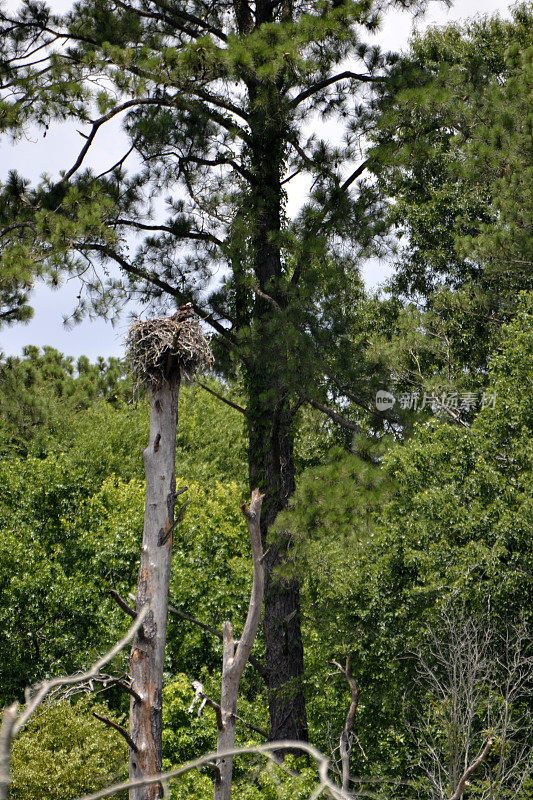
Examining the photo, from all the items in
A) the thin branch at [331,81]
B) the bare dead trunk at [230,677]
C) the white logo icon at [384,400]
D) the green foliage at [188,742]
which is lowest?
the green foliage at [188,742]

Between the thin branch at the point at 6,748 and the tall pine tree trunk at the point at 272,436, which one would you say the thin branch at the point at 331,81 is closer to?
the tall pine tree trunk at the point at 272,436

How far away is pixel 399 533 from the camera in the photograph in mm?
13211

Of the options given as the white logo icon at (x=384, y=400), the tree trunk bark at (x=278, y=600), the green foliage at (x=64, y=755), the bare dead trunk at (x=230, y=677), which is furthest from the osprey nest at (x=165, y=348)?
the green foliage at (x=64, y=755)

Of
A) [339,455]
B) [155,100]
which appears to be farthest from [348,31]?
[339,455]

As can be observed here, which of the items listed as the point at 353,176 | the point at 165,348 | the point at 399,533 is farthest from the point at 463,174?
the point at 165,348

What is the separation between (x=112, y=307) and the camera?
11.0m

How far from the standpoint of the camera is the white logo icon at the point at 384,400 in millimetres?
11750

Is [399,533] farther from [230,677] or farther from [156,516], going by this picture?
[230,677]

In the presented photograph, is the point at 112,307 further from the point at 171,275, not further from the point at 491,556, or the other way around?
the point at 491,556

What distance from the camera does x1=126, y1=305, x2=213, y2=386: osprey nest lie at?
7.10 metres

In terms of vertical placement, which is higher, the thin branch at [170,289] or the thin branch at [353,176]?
the thin branch at [353,176]

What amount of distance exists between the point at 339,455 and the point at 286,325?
1814 millimetres

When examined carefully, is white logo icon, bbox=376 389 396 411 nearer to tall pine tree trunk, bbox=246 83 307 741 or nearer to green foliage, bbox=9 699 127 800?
→ tall pine tree trunk, bbox=246 83 307 741

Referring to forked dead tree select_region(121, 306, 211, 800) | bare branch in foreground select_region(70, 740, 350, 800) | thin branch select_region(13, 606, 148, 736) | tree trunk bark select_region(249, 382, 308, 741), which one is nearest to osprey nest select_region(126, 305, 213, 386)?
forked dead tree select_region(121, 306, 211, 800)
